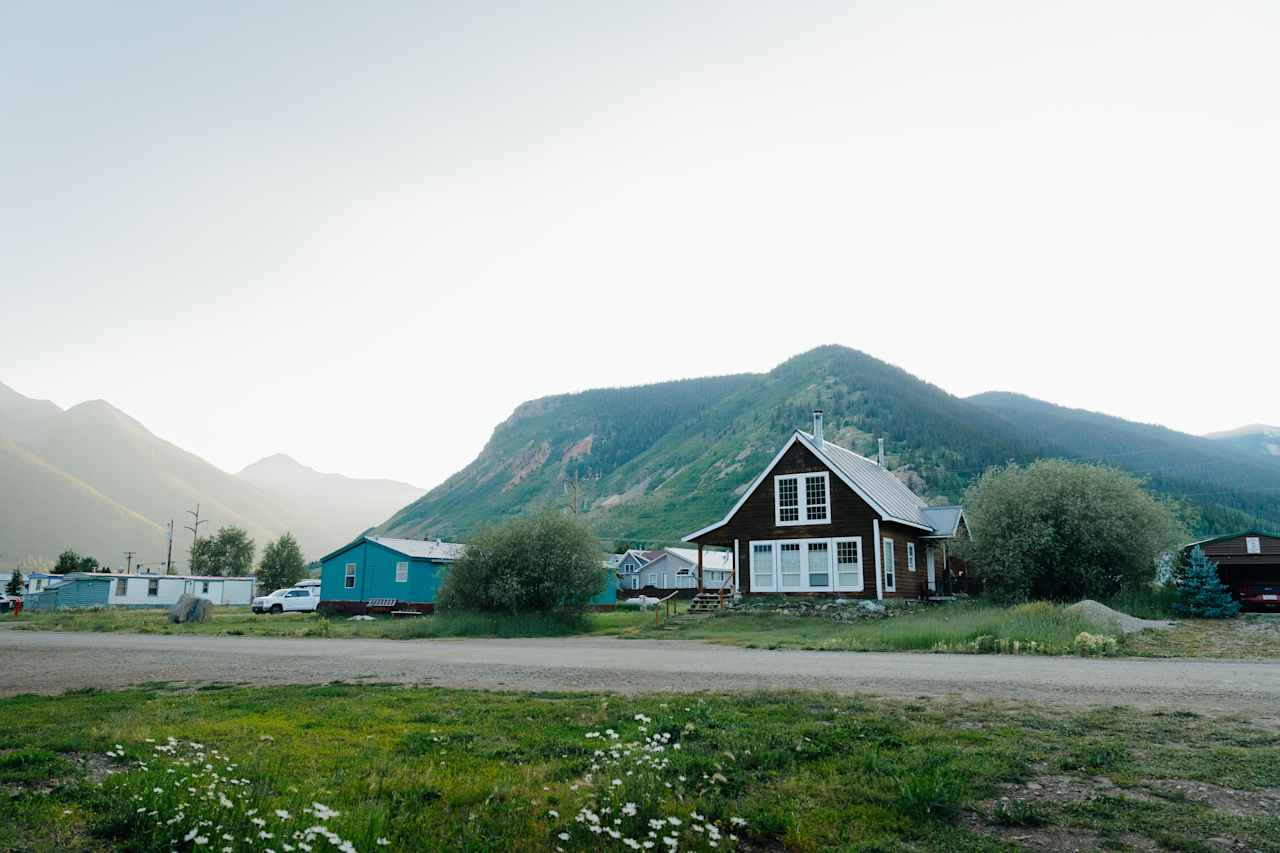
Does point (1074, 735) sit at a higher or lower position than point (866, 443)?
lower

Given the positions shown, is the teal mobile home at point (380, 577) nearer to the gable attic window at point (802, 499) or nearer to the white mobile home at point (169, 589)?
the white mobile home at point (169, 589)

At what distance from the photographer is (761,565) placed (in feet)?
128

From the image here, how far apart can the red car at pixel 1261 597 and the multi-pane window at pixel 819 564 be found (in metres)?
17.8

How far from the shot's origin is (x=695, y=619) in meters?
33.4

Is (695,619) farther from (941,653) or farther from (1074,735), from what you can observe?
(1074,735)

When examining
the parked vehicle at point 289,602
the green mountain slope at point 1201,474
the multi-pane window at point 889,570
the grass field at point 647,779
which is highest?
the green mountain slope at point 1201,474

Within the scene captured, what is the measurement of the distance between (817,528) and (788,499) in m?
2.00

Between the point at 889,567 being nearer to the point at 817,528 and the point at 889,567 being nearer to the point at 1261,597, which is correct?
the point at 817,528

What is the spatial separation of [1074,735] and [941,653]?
1109cm

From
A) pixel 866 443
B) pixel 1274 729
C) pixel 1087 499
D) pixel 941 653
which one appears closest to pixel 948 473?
pixel 866 443

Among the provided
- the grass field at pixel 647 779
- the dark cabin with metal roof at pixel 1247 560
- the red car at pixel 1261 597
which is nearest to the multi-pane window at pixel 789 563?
the dark cabin with metal roof at pixel 1247 560

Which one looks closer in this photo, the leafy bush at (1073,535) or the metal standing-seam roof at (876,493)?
the leafy bush at (1073,535)

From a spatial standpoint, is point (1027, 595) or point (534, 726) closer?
point (534, 726)

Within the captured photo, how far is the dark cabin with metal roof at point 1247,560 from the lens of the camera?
3656 centimetres
